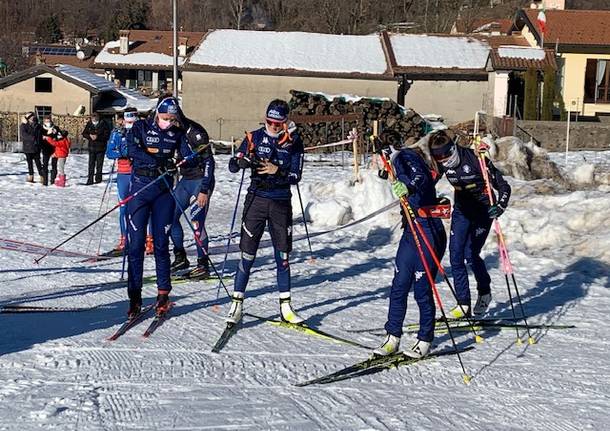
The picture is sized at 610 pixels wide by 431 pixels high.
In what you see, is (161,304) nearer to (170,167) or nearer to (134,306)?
(134,306)

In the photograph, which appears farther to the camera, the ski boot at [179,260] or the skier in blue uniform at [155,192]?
the ski boot at [179,260]

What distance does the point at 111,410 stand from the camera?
18.3 feet

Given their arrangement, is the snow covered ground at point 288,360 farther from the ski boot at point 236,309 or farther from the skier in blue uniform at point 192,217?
the skier in blue uniform at point 192,217

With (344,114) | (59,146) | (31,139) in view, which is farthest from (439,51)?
(31,139)

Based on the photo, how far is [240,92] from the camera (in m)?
40.2

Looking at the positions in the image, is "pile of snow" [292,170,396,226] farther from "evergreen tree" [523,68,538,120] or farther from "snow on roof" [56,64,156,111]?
"snow on roof" [56,64,156,111]

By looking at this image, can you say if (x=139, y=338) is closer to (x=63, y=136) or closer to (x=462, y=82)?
(x=63, y=136)

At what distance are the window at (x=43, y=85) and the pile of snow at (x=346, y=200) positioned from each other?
3654cm

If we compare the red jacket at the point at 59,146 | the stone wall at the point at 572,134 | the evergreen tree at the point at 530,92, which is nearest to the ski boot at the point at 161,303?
the red jacket at the point at 59,146

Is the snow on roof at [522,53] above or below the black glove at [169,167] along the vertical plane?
above

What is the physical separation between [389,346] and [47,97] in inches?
1815

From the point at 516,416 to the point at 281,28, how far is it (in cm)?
8384

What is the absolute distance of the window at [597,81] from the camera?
39.6 m

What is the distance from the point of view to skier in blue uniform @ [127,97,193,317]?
8.02m
